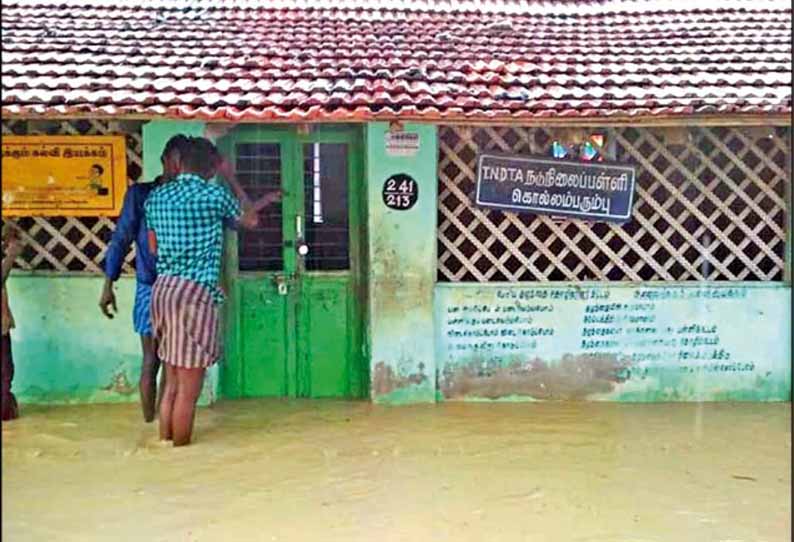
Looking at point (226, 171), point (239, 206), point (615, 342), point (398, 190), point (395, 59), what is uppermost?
point (395, 59)

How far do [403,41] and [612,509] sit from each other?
12.5 feet

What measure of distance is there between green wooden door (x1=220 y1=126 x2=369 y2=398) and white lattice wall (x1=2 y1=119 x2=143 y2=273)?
68 cm

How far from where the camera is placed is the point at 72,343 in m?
5.53

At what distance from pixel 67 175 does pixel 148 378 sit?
1437 millimetres

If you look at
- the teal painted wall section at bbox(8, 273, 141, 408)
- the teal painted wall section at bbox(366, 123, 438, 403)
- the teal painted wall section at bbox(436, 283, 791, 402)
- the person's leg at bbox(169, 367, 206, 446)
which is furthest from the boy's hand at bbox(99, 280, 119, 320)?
the teal painted wall section at bbox(436, 283, 791, 402)

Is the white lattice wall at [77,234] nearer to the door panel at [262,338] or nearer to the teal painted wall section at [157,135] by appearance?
the teal painted wall section at [157,135]

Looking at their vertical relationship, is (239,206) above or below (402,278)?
above

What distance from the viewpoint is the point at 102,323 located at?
5.55 m

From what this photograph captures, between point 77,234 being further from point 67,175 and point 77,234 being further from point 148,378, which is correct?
point 148,378

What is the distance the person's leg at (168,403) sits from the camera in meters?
4.60

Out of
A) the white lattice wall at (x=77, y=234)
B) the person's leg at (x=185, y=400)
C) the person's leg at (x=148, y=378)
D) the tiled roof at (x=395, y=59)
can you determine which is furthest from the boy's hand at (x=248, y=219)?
the white lattice wall at (x=77, y=234)

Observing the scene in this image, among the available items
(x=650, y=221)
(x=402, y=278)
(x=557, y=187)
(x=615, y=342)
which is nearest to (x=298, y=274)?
(x=402, y=278)

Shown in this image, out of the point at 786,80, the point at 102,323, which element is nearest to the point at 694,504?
the point at 786,80

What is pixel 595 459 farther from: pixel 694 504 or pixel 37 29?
pixel 37 29
